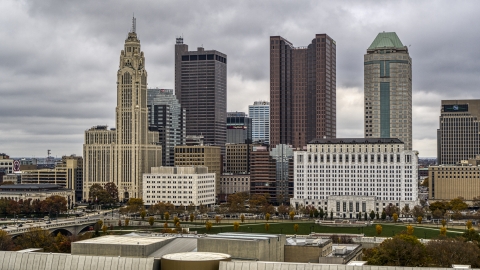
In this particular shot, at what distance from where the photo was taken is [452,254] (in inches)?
4336

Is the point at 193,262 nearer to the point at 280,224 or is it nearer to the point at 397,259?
the point at 397,259

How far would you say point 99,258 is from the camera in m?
75.3

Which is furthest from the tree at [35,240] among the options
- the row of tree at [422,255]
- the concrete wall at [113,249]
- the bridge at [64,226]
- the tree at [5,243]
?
the row of tree at [422,255]

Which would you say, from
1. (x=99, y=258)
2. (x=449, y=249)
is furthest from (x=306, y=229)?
(x=99, y=258)

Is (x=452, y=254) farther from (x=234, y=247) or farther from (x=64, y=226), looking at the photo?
(x=64, y=226)

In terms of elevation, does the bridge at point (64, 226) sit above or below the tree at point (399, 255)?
below

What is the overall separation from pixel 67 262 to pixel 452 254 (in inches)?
2307

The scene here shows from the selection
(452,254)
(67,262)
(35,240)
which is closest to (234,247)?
(67,262)

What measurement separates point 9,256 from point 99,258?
32.8 feet

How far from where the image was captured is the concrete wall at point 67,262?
7344 cm

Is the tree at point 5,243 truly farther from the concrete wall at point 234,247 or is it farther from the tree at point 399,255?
the tree at point 399,255

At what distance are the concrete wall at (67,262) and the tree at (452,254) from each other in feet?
159

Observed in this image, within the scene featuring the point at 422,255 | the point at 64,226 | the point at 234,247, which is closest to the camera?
the point at 234,247

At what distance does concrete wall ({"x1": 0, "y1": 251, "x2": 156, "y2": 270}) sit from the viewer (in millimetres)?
73438
